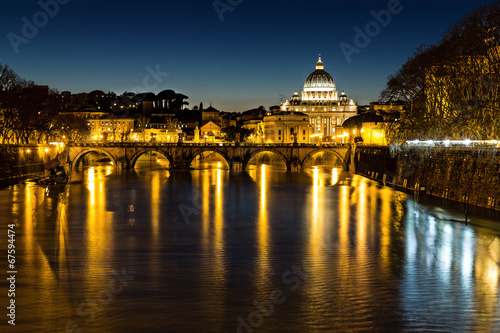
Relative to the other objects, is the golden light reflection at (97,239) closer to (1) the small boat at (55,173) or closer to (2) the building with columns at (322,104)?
(1) the small boat at (55,173)

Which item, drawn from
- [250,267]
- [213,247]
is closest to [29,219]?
[213,247]

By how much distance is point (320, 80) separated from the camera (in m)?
187

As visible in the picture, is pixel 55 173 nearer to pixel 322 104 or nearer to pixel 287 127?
pixel 287 127

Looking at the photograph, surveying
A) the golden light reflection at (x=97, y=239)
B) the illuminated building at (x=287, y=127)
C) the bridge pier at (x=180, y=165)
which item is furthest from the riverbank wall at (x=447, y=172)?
the illuminated building at (x=287, y=127)

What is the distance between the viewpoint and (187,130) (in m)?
162

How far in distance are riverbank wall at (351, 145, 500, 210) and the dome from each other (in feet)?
404

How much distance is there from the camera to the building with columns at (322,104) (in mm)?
179750

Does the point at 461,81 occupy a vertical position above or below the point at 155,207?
above

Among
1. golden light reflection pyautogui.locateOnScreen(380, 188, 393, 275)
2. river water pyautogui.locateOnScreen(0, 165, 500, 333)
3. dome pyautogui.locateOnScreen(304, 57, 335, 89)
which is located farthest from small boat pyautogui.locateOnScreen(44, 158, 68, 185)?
dome pyautogui.locateOnScreen(304, 57, 335, 89)

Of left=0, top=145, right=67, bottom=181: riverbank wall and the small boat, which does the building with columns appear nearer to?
left=0, top=145, right=67, bottom=181: riverbank wall

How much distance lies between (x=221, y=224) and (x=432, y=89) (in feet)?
91.5

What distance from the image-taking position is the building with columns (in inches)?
7077

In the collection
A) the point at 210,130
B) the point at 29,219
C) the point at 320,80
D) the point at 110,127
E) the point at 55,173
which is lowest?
the point at 29,219

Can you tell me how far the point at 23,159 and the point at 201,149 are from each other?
1139 inches
